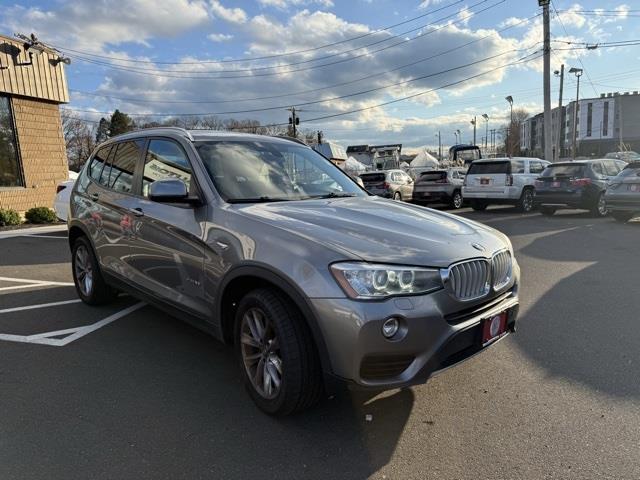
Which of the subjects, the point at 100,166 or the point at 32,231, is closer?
the point at 100,166

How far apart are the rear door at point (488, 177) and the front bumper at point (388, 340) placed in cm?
1374

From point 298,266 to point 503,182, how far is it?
1402cm

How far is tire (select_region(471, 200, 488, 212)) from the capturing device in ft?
53.5

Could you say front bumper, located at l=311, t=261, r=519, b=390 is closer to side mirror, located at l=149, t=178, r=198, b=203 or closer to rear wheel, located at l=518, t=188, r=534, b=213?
side mirror, located at l=149, t=178, r=198, b=203

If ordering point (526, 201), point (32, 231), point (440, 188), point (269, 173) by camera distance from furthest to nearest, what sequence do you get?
1. point (440, 188)
2. point (526, 201)
3. point (32, 231)
4. point (269, 173)

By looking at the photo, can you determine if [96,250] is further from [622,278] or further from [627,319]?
[622,278]

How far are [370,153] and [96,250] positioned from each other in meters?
36.0

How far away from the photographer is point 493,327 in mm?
2992

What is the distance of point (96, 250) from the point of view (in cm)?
498

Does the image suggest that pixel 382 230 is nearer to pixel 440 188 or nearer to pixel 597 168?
pixel 597 168

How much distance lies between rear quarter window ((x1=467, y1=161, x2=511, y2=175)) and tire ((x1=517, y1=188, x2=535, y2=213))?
88cm

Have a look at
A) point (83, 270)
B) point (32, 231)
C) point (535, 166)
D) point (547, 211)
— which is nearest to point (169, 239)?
point (83, 270)

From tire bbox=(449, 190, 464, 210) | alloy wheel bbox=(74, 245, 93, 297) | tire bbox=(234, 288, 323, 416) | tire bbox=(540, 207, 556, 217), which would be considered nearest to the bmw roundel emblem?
tire bbox=(234, 288, 323, 416)

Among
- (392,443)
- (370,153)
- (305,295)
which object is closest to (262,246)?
(305,295)
